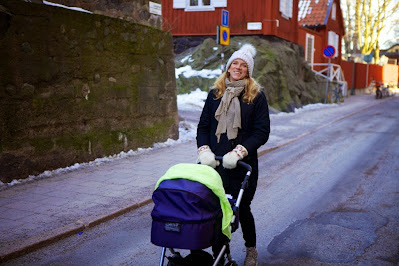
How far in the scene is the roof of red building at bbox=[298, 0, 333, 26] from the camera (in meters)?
33.3

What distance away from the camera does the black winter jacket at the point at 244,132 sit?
3.58m

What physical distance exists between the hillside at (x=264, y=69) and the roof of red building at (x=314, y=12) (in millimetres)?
10788

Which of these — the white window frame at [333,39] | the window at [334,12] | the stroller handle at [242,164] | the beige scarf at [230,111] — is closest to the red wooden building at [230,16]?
the white window frame at [333,39]

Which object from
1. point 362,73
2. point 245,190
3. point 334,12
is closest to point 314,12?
point 334,12

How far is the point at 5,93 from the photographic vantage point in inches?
257

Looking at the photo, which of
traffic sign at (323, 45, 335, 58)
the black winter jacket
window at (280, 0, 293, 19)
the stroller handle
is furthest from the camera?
traffic sign at (323, 45, 335, 58)

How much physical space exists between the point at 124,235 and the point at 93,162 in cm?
357

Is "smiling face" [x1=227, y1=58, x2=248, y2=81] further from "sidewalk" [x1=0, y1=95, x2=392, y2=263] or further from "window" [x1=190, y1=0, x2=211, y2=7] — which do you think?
"window" [x1=190, y1=0, x2=211, y2=7]

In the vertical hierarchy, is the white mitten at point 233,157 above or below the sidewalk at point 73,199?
above

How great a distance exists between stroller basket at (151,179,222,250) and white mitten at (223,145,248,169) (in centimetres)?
64

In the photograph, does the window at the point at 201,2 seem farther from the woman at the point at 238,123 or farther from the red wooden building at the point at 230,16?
the woman at the point at 238,123

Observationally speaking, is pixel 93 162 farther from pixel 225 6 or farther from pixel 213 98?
pixel 225 6

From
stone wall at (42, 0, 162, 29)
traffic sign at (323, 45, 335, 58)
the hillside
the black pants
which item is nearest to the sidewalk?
the black pants

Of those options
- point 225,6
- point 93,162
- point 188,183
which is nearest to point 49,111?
point 93,162
